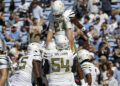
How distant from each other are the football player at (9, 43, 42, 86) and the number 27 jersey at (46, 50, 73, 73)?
3.51 ft

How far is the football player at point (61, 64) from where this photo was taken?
253 inches

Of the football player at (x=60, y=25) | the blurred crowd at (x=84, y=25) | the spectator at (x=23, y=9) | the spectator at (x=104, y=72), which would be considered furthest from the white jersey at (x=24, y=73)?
the spectator at (x=23, y=9)

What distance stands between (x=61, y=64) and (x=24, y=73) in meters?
1.22

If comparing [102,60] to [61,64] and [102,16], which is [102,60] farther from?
[61,64]

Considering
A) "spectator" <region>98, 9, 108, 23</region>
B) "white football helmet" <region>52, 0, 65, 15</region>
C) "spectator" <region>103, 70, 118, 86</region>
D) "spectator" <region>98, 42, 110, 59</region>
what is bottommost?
"spectator" <region>103, 70, 118, 86</region>

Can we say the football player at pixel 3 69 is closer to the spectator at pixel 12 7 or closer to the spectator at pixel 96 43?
the spectator at pixel 96 43

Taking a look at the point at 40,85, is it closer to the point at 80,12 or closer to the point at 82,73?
the point at 82,73

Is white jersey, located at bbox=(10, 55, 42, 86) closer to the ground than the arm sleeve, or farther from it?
farther from it

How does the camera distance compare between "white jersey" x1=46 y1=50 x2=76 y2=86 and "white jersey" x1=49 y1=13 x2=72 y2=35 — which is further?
"white jersey" x1=49 y1=13 x2=72 y2=35

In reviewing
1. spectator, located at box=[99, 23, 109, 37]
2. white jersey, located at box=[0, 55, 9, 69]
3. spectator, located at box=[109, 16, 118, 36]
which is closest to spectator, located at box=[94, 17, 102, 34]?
spectator, located at box=[99, 23, 109, 37]

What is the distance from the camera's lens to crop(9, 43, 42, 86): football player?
7.34 metres

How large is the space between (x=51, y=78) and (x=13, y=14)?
30.9ft

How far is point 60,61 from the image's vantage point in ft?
21.0

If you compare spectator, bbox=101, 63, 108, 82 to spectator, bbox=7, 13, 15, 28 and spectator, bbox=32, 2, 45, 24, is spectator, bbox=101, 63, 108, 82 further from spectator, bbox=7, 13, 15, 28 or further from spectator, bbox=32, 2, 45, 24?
spectator, bbox=7, 13, 15, 28
